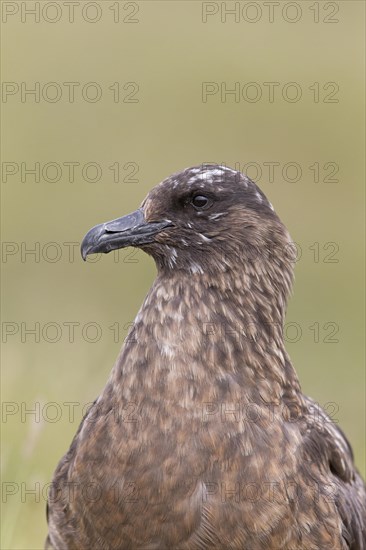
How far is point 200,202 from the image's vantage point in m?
5.30

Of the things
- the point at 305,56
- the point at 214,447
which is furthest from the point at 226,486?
the point at 305,56

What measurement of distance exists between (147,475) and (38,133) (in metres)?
9.08

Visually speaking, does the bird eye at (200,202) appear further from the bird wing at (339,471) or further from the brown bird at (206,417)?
the bird wing at (339,471)

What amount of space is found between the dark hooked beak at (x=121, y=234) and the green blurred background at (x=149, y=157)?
128 cm

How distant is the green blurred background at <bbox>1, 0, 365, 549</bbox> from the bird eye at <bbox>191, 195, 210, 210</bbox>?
1.39 meters

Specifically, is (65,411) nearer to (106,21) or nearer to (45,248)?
(45,248)

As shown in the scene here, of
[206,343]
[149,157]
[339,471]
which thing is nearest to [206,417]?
[206,343]

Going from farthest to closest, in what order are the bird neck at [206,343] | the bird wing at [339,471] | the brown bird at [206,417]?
the bird wing at [339,471], the bird neck at [206,343], the brown bird at [206,417]

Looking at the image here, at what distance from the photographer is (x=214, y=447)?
4973mm

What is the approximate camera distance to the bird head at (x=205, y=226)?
5.25 metres

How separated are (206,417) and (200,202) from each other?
0.78 m

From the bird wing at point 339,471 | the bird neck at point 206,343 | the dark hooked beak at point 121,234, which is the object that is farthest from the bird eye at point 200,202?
the bird wing at point 339,471

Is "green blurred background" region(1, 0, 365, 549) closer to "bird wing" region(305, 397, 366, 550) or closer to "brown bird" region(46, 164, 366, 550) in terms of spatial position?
"brown bird" region(46, 164, 366, 550)

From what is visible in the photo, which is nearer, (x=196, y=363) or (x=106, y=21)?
(x=196, y=363)
